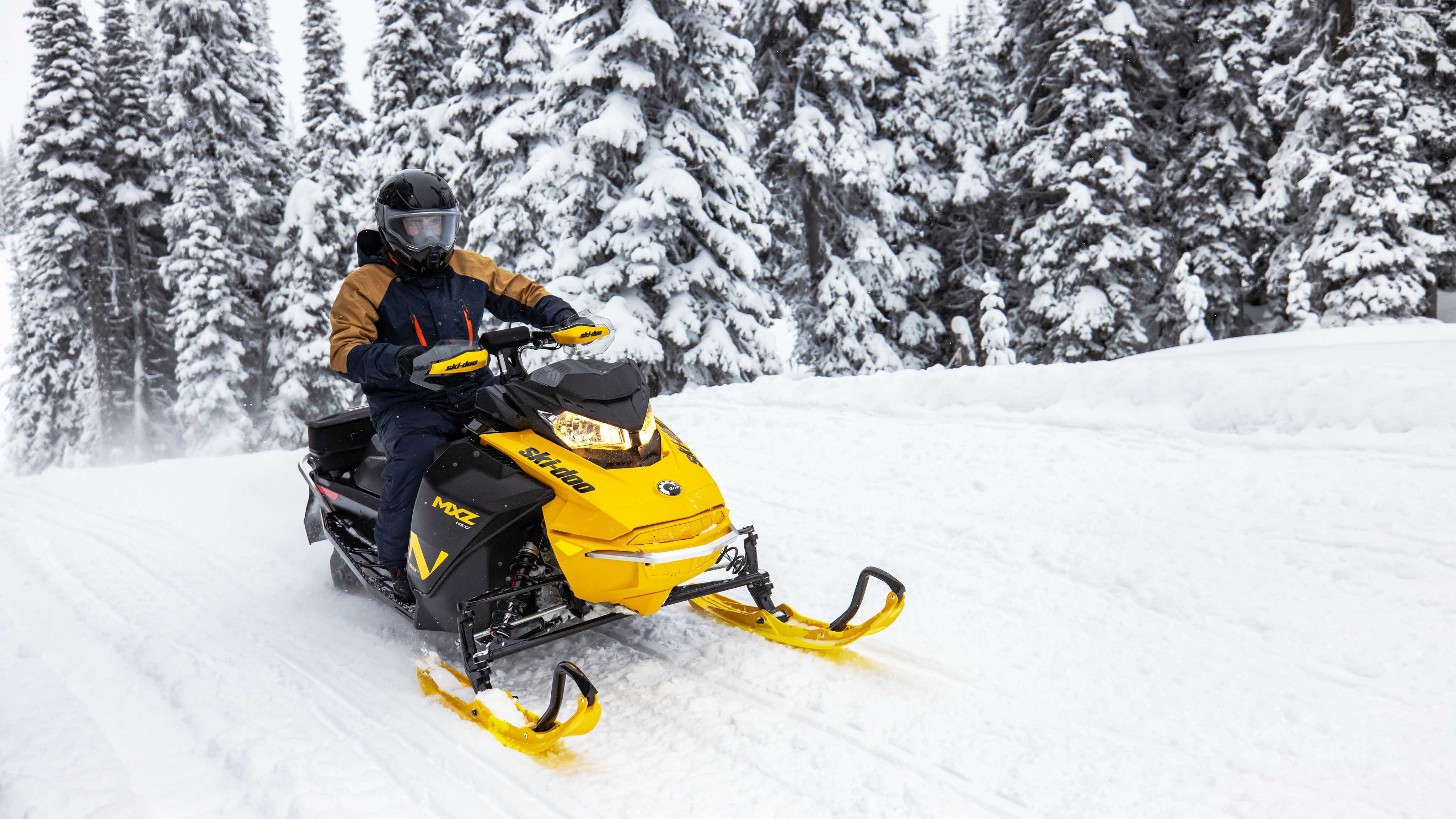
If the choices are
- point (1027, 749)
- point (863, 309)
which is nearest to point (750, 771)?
point (1027, 749)

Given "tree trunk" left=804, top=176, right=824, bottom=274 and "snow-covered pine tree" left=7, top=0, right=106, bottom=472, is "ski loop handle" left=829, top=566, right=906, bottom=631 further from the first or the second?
"snow-covered pine tree" left=7, top=0, right=106, bottom=472

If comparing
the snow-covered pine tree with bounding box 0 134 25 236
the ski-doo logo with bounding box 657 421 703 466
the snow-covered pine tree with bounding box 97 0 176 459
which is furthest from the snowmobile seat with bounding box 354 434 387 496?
the snow-covered pine tree with bounding box 0 134 25 236

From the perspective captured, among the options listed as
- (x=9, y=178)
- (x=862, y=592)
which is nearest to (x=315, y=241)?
(x=862, y=592)

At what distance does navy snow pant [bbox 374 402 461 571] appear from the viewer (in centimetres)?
375

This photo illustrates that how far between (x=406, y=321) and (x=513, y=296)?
2.00ft

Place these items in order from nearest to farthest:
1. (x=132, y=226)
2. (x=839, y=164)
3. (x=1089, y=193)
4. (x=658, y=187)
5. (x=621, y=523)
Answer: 1. (x=621, y=523)
2. (x=658, y=187)
3. (x=839, y=164)
4. (x=1089, y=193)
5. (x=132, y=226)

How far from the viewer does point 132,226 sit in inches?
883

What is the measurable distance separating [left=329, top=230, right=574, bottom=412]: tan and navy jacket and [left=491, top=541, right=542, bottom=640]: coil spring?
35.6 inches

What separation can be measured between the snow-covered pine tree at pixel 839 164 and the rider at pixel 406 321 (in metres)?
12.4

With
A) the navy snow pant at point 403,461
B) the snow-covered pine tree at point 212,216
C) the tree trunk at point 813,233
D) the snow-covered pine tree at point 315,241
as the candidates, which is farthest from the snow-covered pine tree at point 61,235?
the navy snow pant at point 403,461

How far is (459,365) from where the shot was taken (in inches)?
129

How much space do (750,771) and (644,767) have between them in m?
0.36

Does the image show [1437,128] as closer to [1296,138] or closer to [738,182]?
[1296,138]

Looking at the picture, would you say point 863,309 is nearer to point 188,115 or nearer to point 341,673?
point 341,673
